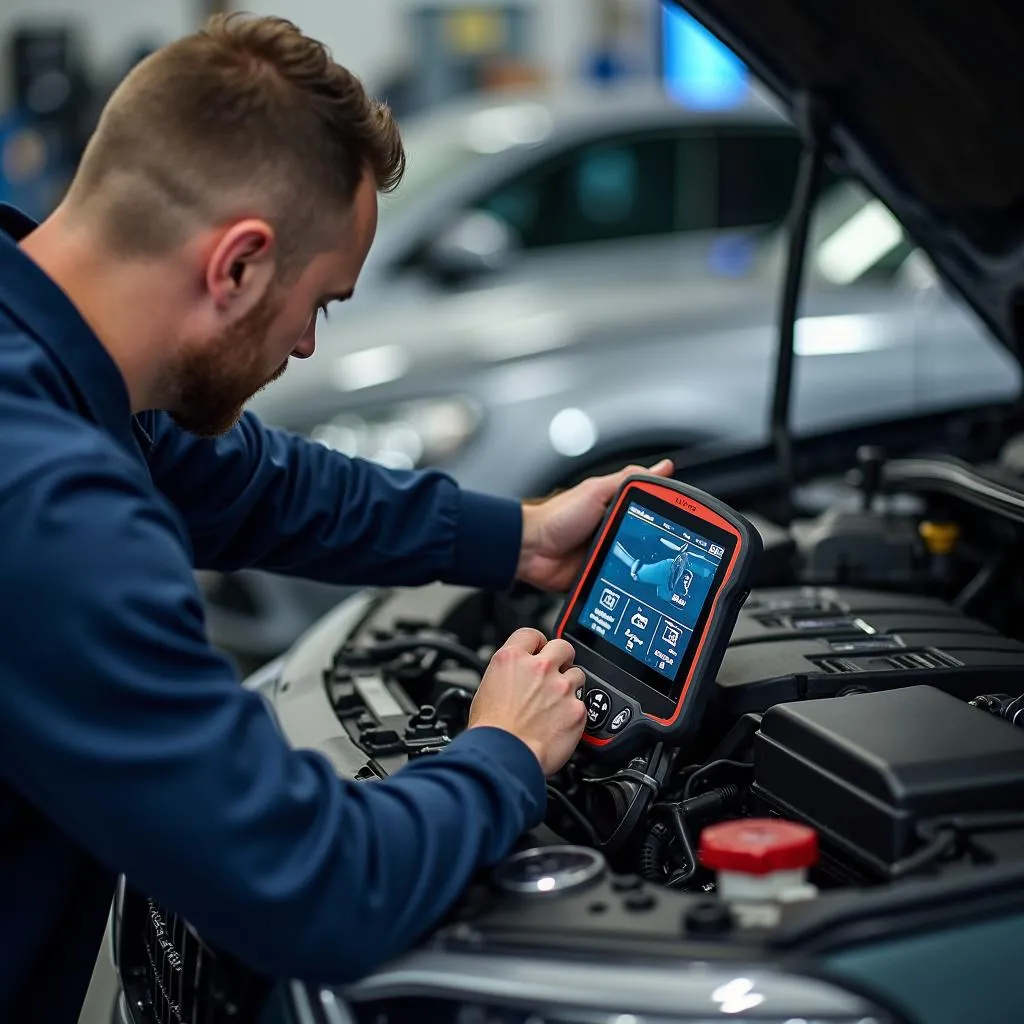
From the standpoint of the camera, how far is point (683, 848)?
157 centimetres

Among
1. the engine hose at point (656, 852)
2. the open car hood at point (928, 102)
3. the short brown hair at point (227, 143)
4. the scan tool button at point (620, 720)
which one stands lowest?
the engine hose at point (656, 852)

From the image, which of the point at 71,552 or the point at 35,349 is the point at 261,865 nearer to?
the point at 71,552

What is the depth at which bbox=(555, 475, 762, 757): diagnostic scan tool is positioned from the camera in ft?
5.24

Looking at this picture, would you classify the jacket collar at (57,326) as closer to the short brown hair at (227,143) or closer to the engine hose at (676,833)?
the short brown hair at (227,143)

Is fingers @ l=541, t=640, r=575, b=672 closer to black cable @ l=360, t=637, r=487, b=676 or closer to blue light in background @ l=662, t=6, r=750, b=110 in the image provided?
black cable @ l=360, t=637, r=487, b=676

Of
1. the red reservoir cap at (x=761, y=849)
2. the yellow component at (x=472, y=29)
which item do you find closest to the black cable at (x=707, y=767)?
the red reservoir cap at (x=761, y=849)

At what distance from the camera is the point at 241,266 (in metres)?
1.36

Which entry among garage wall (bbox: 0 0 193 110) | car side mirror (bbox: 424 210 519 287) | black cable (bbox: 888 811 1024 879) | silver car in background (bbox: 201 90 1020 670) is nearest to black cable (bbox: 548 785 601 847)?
black cable (bbox: 888 811 1024 879)

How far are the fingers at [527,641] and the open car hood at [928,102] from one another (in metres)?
1.06

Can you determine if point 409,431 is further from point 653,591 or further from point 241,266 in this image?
point 241,266

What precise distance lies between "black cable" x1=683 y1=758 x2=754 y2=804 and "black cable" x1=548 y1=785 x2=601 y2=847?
0.11 metres

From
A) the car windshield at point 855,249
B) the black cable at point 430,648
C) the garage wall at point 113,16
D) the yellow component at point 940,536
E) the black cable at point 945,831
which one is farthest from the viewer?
the garage wall at point 113,16

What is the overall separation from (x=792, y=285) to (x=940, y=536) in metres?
0.49

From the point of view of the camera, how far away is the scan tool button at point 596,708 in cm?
165
